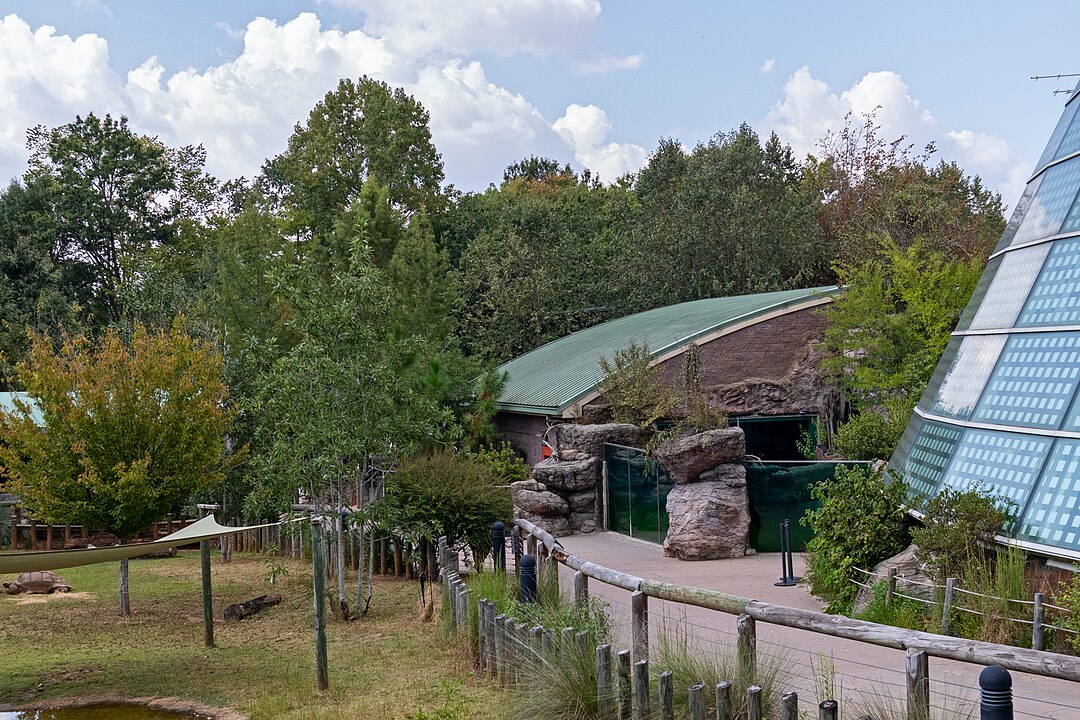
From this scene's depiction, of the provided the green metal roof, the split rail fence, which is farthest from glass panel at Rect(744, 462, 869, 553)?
the split rail fence

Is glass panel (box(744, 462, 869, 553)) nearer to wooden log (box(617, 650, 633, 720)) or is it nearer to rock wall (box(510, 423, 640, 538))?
rock wall (box(510, 423, 640, 538))

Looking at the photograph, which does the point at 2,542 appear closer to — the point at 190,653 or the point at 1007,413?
the point at 190,653

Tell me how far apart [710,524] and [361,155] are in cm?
3156

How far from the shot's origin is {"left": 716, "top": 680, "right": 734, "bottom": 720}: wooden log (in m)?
5.63

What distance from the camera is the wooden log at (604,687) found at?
6.62 meters

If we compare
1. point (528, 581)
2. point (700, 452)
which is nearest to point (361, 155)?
point (700, 452)

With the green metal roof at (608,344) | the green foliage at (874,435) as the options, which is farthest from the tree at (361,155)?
the green foliage at (874,435)

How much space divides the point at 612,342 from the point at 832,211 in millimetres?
18476

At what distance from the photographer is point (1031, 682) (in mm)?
7277

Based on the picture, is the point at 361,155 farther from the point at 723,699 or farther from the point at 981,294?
the point at 723,699

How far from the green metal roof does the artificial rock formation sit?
5.48 meters

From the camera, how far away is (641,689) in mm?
6223

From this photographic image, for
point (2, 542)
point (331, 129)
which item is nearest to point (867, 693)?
point (2, 542)

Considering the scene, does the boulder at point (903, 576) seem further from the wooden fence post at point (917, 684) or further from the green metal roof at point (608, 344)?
the green metal roof at point (608, 344)
